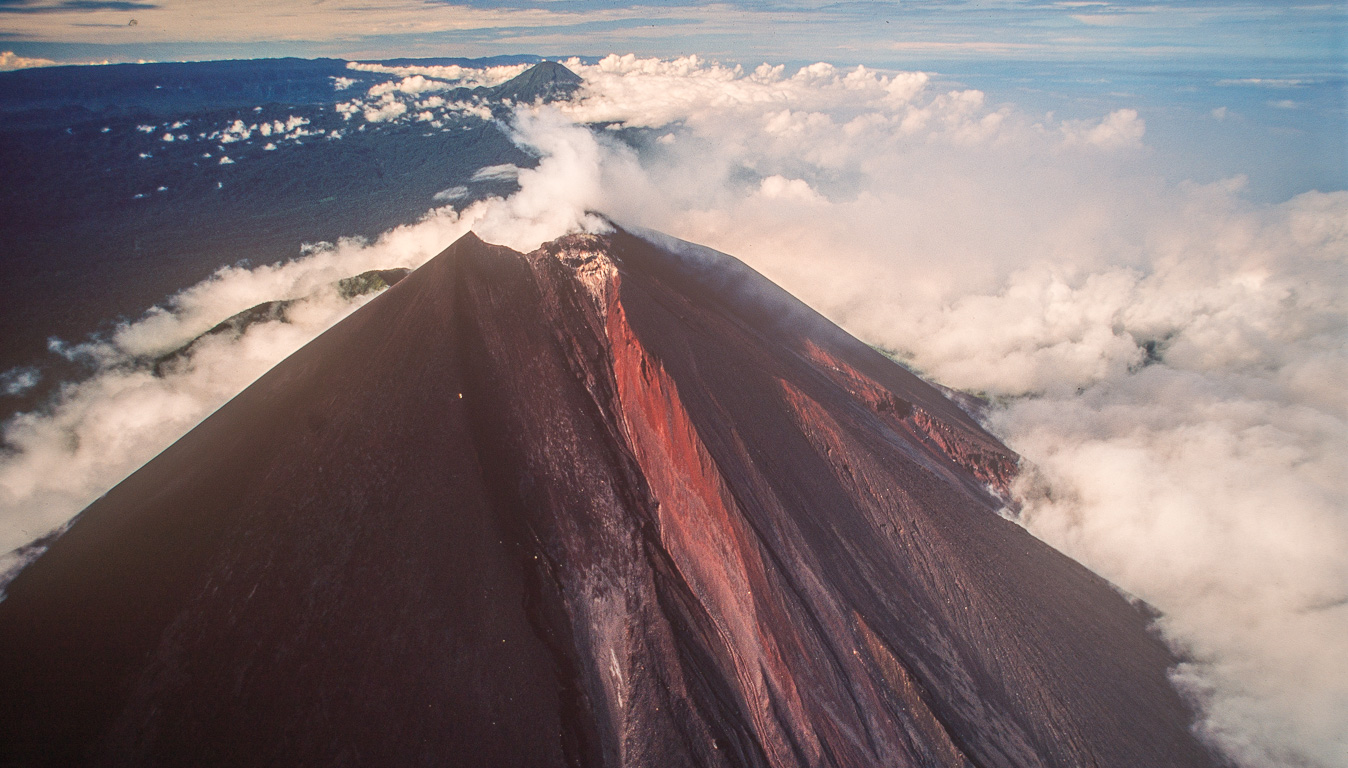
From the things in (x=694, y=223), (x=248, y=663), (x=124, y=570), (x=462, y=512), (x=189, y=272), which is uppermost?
(x=462, y=512)

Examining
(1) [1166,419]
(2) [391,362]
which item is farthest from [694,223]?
(2) [391,362]

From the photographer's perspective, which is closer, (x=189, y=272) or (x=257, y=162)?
(x=189, y=272)

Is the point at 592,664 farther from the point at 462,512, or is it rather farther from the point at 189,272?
the point at 189,272

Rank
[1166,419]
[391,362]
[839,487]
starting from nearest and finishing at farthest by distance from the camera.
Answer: [391,362], [839,487], [1166,419]

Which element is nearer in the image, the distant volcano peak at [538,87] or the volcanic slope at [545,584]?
the volcanic slope at [545,584]

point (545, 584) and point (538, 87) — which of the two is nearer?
point (545, 584)

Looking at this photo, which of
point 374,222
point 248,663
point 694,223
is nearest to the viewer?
point 248,663

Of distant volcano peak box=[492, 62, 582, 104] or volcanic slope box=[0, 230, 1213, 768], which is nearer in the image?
volcanic slope box=[0, 230, 1213, 768]

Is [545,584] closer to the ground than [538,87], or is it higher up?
higher up
